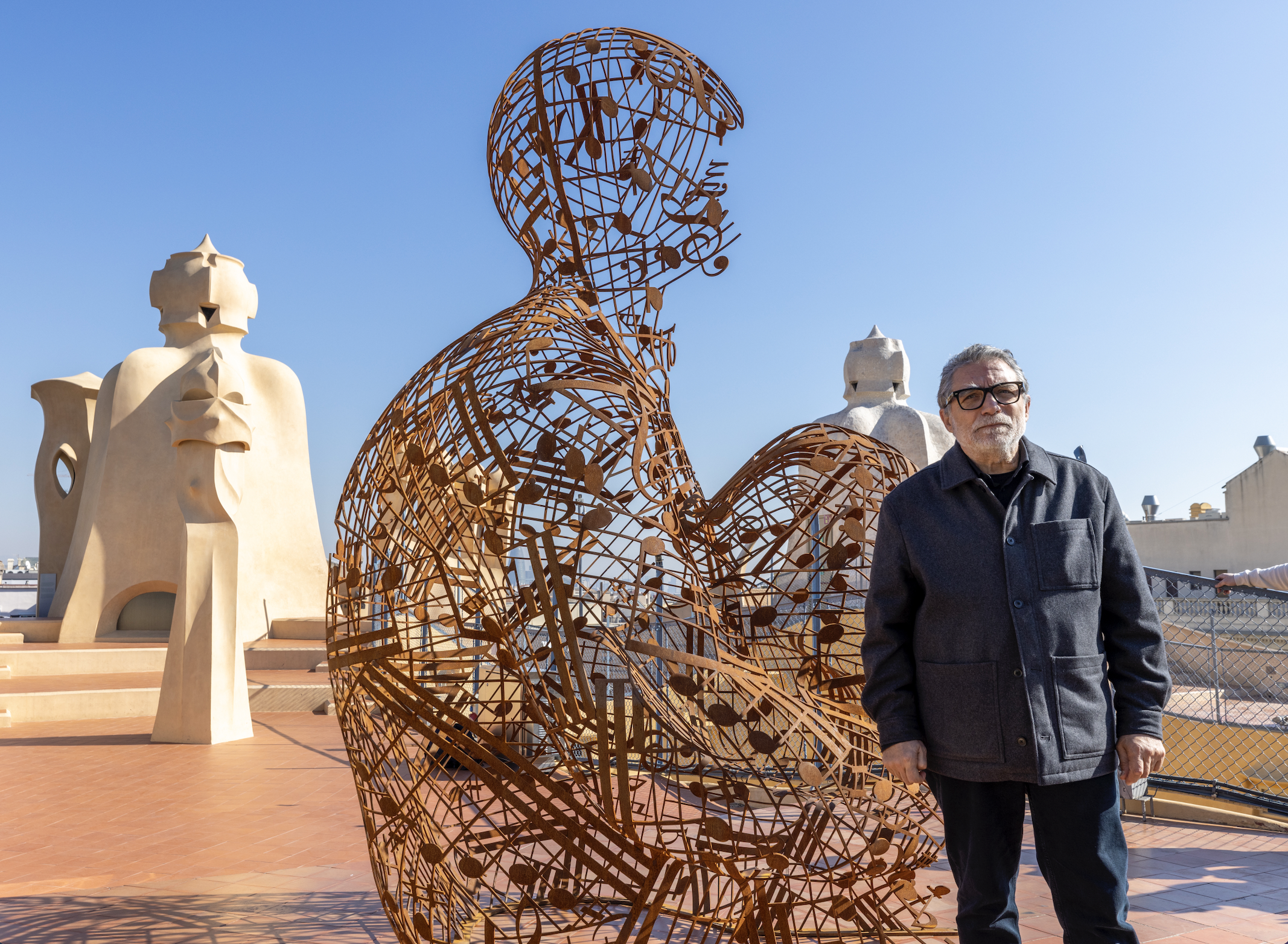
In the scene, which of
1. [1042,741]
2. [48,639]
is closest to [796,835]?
[1042,741]

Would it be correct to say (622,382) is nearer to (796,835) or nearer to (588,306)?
(588,306)

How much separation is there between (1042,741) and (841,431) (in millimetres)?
1818

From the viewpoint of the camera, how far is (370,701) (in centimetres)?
285

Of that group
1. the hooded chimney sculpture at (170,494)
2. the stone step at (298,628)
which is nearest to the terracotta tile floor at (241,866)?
the stone step at (298,628)

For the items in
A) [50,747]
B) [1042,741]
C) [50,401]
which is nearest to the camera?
[1042,741]

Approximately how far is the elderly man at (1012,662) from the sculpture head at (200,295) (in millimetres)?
19003

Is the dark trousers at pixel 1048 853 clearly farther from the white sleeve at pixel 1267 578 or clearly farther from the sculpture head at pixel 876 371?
the sculpture head at pixel 876 371

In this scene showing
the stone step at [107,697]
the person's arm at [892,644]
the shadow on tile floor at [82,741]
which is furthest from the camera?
the stone step at [107,697]

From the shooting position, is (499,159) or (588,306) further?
(499,159)

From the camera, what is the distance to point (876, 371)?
17.7m

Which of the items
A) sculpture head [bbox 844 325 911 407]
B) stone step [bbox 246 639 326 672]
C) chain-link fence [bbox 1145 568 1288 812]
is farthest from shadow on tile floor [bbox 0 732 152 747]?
sculpture head [bbox 844 325 911 407]

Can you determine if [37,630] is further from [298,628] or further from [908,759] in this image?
[908,759]

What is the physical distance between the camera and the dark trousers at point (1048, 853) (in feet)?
6.54

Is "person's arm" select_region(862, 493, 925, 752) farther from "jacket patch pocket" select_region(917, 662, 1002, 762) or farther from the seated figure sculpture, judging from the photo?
the seated figure sculpture
